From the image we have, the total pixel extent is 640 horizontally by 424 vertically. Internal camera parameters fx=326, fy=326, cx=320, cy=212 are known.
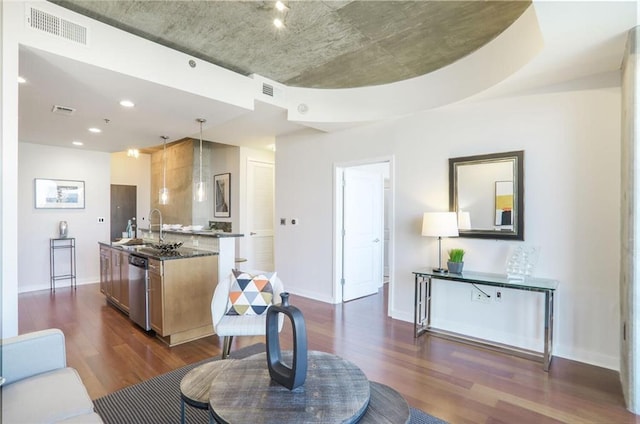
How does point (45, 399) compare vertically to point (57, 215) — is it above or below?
below

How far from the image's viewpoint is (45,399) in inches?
62.0

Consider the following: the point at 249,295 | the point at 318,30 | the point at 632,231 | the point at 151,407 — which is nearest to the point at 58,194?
the point at 249,295

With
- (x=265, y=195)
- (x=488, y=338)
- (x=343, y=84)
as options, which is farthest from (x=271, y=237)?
(x=488, y=338)

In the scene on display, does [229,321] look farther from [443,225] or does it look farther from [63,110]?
[63,110]

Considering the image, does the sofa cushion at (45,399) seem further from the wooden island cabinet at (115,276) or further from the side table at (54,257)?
the side table at (54,257)

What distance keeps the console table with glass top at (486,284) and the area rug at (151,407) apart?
1436 millimetres

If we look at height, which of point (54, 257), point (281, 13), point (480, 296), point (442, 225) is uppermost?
point (281, 13)

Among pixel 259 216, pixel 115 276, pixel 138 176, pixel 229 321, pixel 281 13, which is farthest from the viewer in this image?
pixel 138 176

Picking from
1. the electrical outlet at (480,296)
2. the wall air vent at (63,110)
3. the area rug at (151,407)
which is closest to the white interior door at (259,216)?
the wall air vent at (63,110)

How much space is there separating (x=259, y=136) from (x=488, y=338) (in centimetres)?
436

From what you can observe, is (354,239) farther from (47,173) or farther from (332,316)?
(47,173)

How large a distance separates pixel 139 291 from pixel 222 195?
10.9ft

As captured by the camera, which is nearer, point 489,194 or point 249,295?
point 249,295

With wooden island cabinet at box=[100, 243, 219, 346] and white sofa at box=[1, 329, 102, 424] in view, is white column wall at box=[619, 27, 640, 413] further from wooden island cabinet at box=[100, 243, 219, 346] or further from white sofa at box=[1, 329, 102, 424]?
wooden island cabinet at box=[100, 243, 219, 346]
